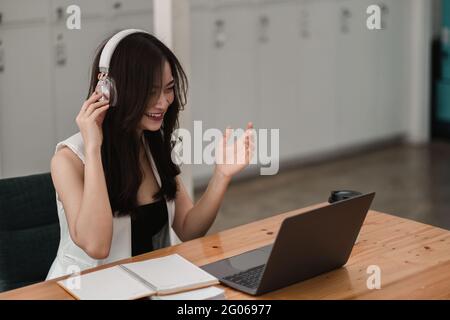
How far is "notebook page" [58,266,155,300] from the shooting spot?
5.35 ft

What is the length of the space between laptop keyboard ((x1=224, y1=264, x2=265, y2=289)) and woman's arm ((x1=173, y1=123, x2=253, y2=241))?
0.41 meters

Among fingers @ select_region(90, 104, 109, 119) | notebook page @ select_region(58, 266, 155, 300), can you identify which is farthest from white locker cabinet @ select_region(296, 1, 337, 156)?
notebook page @ select_region(58, 266, 155, 300)

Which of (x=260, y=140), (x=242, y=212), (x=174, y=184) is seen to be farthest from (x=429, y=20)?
(x=174, y=184)

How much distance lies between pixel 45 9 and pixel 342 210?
87.8 inches

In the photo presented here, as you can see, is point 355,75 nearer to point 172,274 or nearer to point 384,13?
point 384,13

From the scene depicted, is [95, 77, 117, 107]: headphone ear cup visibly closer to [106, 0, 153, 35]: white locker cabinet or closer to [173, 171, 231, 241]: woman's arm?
[173, 171, 231, 241]: woman's arm

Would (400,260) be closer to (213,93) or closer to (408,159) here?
(213,93)

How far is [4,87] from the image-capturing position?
3312mm

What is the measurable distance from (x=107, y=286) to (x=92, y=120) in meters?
0.49

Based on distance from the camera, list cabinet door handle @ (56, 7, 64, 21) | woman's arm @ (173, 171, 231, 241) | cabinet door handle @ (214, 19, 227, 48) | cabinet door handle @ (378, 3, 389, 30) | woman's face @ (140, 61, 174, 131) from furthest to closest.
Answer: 1. cabinet door handle @ (378, 3, 389, 30)
2. cabinet door handle @ (214, 19, 227, 48)
3. cabinet door handle @ (56, 7, 64, 21)
4. woman's arm @ (173, 171, 231, 241)
5. woman's face @ (140, 61, 174, 131)

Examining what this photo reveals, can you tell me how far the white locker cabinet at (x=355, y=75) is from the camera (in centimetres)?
550

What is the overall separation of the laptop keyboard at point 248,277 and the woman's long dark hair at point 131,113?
449 mm

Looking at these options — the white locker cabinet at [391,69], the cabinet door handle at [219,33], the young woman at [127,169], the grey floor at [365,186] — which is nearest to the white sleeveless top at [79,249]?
the young woman at [127,169]

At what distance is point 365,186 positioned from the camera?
197 inches
